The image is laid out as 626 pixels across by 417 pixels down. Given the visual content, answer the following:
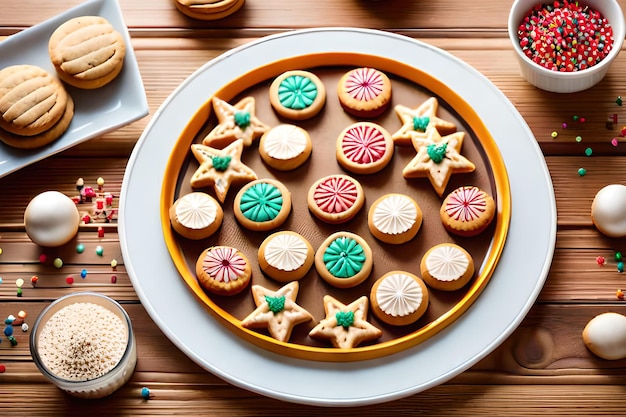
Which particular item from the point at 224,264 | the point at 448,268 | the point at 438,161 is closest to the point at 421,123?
the point at 438,161

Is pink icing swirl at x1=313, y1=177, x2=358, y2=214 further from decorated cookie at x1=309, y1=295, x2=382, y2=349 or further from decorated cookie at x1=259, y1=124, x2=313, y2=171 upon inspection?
decorated cookie at x1=309, y1=295, x2=382, y2=349

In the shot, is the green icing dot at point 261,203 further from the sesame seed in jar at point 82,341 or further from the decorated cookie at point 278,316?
the sesame seed in jar at point 82,341

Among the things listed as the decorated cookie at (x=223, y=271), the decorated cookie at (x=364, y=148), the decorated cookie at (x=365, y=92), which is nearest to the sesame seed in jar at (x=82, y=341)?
the decorated cookie at (x=223, y=271)

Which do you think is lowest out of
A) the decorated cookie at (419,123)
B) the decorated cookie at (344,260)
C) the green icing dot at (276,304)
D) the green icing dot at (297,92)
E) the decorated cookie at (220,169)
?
the green icing dot at (276,304)

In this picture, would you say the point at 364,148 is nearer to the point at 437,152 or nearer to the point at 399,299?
the point at 437,152

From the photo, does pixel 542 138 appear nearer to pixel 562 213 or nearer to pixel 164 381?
pixel 562 213

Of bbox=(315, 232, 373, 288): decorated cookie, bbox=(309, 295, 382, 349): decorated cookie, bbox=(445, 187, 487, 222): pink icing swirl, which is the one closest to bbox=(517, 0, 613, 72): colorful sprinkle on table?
bbox=(445, 187, 487, 222): pink icing swirl
